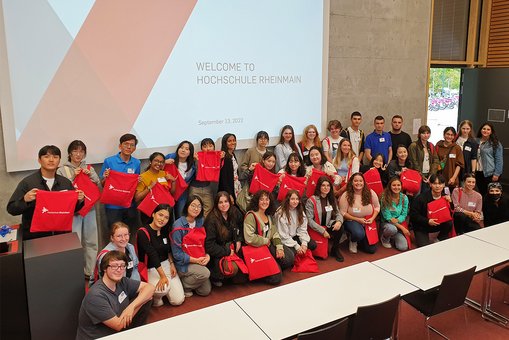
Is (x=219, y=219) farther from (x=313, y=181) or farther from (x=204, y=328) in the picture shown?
(x=204, y=328)

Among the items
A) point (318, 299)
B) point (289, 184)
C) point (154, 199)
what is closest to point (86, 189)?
point (154, 199)

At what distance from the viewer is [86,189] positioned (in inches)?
178

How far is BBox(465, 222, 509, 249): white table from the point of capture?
13.5ft

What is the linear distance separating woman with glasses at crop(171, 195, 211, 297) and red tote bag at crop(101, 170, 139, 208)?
2.41 feet

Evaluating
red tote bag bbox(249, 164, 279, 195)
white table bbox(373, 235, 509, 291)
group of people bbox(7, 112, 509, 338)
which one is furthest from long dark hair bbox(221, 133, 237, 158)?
white table bbox(373, 235, 509, 291)

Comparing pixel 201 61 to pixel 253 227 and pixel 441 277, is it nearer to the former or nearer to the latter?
pixel 253 227

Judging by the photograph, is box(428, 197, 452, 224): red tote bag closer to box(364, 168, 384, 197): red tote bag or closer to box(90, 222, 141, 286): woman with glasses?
box(364, 168, 384, 197): red tote bag

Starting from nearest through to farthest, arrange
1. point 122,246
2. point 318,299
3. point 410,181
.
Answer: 1. point 318,299
2. point 122,246
3. point 410,181

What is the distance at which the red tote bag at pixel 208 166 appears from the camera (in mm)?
5199

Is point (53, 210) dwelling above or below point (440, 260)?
above

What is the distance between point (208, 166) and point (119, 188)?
1.10m

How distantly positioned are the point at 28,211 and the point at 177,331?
218 centimetres

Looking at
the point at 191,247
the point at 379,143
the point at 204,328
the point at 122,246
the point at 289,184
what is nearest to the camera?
the point at 204,328

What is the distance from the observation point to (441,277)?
134 inches
